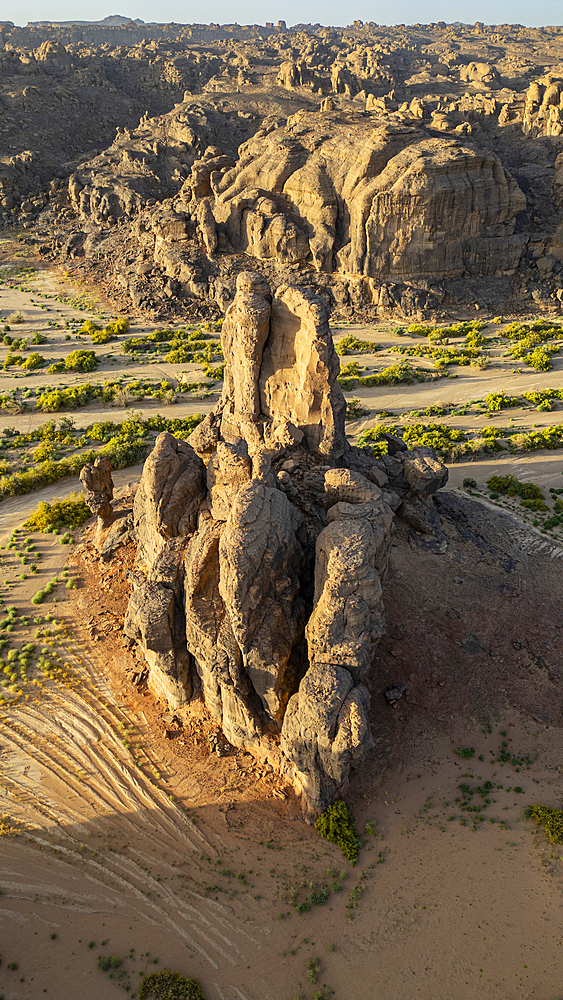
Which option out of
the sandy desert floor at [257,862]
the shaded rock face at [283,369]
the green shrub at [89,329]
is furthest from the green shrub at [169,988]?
the green shrub at [89,329]

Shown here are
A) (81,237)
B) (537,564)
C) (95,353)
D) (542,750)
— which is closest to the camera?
(542,750)

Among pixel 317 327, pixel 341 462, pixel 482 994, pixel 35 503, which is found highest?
pixel 317 327

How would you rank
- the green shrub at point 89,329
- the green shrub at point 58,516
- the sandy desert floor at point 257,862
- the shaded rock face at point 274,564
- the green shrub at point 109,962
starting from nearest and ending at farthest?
the sandy desert floor at point 257,862 < the green shrub at point 109,962 < the shaded rock face at point 274,564 < the green shrub at point 58,516 < the green shrub at point 89,329

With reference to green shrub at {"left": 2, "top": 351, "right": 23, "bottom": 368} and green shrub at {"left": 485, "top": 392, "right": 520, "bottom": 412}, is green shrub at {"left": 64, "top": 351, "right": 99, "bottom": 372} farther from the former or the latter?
green shrub at {"left": 485, "top": 392, "right": 520, "bottom": 412}

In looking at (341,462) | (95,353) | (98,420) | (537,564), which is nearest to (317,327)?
(341,462)

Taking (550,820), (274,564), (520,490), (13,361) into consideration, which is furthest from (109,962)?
(13,361)

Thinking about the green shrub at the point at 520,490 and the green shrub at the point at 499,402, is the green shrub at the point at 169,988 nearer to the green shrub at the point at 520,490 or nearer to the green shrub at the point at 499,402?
the green shrub at the point at 520,490

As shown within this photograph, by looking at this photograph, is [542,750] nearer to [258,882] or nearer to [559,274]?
[258,882]
